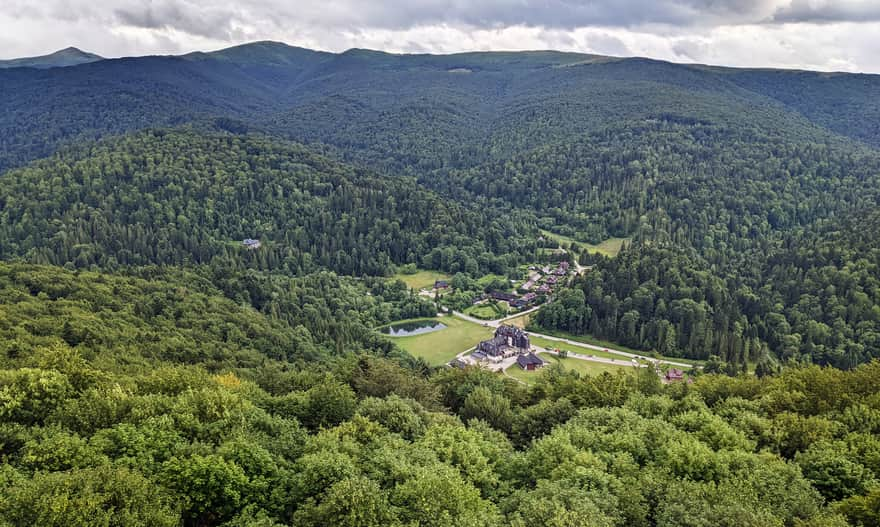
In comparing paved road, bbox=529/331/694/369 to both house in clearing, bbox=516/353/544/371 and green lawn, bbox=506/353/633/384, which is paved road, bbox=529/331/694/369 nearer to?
green lawn, bbox=506/353/633/384

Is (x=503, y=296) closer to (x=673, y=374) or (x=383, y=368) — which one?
(x=673, y=374)

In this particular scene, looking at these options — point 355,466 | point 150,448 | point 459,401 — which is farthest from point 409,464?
point 459,401

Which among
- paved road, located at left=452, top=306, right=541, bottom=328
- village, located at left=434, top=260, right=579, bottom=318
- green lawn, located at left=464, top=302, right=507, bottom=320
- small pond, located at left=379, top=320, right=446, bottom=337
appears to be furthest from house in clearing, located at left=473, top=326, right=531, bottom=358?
village, located at left=434, top=260, right=579, bottom=318

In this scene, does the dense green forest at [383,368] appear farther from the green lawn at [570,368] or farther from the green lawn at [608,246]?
the green lawn at [570,368]

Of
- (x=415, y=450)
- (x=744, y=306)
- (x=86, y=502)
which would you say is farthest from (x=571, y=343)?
(x=86, y=502)

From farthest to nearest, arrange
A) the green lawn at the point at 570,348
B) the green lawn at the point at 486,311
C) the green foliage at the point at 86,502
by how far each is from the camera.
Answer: the green lawn at the point at 486,311 < the green lawn at the point at 570,348 < the green foliage at the point at 86,502

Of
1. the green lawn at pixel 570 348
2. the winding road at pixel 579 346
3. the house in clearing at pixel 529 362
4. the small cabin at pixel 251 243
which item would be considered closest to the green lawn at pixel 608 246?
the winding road at pixel 579 346

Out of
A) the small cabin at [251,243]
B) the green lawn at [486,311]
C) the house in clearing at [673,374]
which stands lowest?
the green lawn at [486,311]
